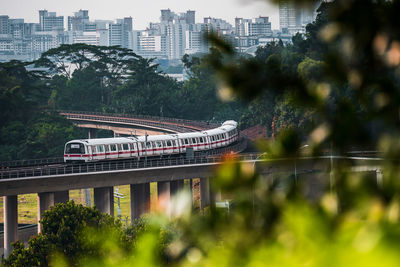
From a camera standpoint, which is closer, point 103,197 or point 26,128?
point 103,197

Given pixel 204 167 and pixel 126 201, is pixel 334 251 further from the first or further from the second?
pixel 126 201

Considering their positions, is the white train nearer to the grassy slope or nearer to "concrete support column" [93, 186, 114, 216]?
"concrete support column" [93, 186, 114, 216]

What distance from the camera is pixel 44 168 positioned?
5912 centimetres

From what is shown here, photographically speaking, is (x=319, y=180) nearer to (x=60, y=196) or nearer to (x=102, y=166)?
(x=60, y=196)

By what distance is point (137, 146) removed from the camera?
65.3m

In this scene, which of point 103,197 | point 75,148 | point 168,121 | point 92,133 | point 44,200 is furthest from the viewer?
point 92,133

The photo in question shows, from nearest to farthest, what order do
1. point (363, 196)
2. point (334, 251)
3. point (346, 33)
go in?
point (334, 251), point (363, 196), point (346, 33)

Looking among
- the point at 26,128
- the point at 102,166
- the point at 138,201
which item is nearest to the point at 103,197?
the point at 102,166

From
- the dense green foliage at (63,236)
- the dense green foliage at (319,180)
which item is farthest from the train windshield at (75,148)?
the dense green foliage at (319,180)

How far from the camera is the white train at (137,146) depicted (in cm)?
6144

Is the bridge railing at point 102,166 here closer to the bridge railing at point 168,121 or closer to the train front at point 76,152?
the train front at point 76,152

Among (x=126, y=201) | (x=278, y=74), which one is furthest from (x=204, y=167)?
(x=278, y=74)

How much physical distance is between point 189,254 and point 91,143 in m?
56.7

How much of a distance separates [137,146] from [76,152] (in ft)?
19.6
